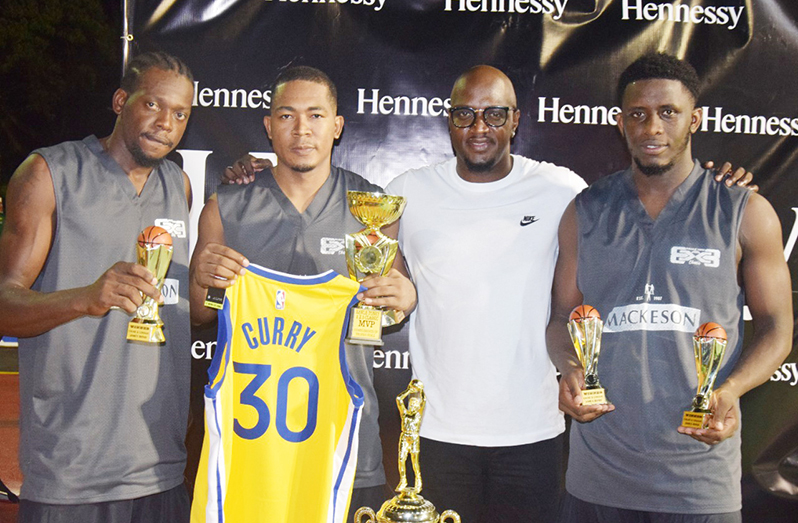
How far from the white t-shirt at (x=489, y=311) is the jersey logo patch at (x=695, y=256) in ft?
1.57

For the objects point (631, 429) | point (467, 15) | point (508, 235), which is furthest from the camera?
point (467, 15)

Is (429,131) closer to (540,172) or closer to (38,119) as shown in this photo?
(540,172)

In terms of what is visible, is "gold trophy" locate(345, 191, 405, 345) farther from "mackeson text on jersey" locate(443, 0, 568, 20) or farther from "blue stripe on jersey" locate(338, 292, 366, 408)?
"mackeson text on jersey" locate(443, 0, 568, 20)

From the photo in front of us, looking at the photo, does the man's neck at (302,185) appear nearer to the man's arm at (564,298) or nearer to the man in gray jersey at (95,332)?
the man in gray jersey at (95,332)

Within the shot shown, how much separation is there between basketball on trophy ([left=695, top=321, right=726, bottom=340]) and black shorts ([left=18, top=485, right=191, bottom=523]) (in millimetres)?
1971

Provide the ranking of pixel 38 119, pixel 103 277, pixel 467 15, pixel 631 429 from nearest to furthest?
pixel 103 277 → pixel 631 429 → pixel 467 15 → pixel 38 119

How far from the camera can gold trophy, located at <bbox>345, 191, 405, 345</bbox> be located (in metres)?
2.57

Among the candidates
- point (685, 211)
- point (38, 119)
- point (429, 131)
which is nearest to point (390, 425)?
point (429, 131)

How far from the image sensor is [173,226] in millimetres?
2898

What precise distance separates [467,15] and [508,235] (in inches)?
45.9

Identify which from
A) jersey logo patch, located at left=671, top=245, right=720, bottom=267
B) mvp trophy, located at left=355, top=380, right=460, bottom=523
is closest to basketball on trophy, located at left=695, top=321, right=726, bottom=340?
jersey logo patch, located at left=671, top=245, right=720, bottom=267

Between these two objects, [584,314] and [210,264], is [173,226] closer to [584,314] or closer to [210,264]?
[210,264]

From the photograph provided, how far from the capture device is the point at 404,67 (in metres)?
3.50

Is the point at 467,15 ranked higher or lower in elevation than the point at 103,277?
higher
